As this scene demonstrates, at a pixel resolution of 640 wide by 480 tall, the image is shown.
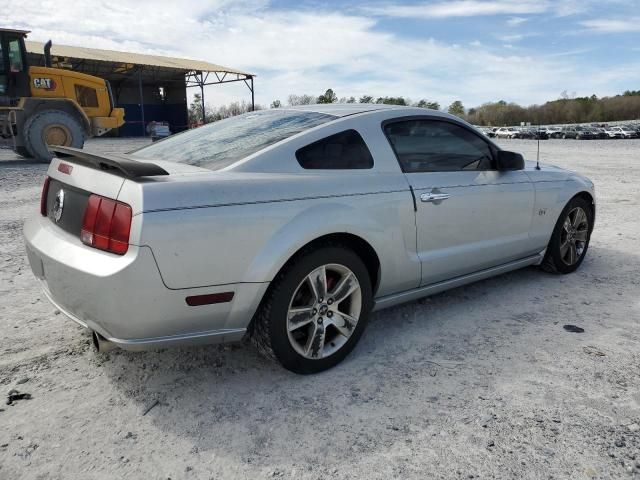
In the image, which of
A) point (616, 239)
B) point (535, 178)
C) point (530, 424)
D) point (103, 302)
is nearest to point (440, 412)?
point (530, 424)

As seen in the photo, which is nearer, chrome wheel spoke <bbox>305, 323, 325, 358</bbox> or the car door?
chrome wheel spoke <bbox>305, 323, 325, 358</bbox>

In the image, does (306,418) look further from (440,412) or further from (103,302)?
(103,302)

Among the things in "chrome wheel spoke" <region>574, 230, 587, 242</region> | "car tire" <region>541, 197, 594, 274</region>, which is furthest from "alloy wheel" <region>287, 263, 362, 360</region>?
"chrome wheel spoke" <region>574, 230, 587, 242</region>

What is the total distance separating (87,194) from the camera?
97.7 inches

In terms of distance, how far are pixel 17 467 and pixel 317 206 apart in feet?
5.65

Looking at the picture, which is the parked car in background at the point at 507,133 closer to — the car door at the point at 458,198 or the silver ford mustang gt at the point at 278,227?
the car door at the point at 458,198

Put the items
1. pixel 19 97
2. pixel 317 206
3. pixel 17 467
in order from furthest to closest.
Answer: pixel 19 97
pixel 317 206
pixel 17 467

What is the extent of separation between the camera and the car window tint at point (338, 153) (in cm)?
278

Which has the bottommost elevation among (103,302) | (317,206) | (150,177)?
(103,302)

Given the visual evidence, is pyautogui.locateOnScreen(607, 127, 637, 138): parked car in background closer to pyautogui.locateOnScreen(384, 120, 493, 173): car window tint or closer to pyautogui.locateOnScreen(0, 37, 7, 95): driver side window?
pyautogui.locateOnScreen(0, 37, 7, 95): driver side window

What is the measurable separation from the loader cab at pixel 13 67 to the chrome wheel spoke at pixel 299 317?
40.3 ft

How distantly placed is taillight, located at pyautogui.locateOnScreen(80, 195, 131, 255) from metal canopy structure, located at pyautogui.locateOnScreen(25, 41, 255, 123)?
28.1 meters

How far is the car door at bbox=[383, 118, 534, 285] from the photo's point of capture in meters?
3.20

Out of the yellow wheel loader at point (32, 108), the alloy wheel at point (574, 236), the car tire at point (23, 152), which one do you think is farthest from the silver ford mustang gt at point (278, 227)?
the car tire at point (23, 152)
